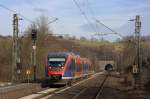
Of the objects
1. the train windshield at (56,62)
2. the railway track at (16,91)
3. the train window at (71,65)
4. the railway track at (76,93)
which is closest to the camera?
the railway track at (16,91)

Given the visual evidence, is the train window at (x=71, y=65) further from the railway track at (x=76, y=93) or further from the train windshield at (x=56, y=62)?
the railway track at (x=76, y=93)

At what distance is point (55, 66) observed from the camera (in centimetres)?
4638

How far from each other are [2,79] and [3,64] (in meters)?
7.34

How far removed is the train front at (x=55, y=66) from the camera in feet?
151

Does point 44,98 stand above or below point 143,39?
below

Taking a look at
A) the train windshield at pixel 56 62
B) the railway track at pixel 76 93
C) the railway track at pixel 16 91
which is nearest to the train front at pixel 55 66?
the train windshield at pixel 56 62

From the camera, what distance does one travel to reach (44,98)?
33.1 metres

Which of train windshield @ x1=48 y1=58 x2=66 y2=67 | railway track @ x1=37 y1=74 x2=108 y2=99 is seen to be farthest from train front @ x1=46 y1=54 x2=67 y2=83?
railway track @ x1=37 y1=74 x2=108 y2=99

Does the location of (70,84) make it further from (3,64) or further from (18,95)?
(3,64)

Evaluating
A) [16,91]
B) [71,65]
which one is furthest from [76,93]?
[71,65]

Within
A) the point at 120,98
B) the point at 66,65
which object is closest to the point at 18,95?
the point at 120,98

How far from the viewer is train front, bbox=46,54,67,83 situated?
151 feet

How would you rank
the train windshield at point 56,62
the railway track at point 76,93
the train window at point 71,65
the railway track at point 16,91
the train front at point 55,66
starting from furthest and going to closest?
the train window at point 71,65 < the train windshield at point 56,62 < the train front at point 55,66 < the railway track at point 76,93 < the railway track at point 16,91

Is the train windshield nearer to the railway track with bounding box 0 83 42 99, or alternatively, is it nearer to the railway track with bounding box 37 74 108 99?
the railway track with bounding box 37 74 108 99
